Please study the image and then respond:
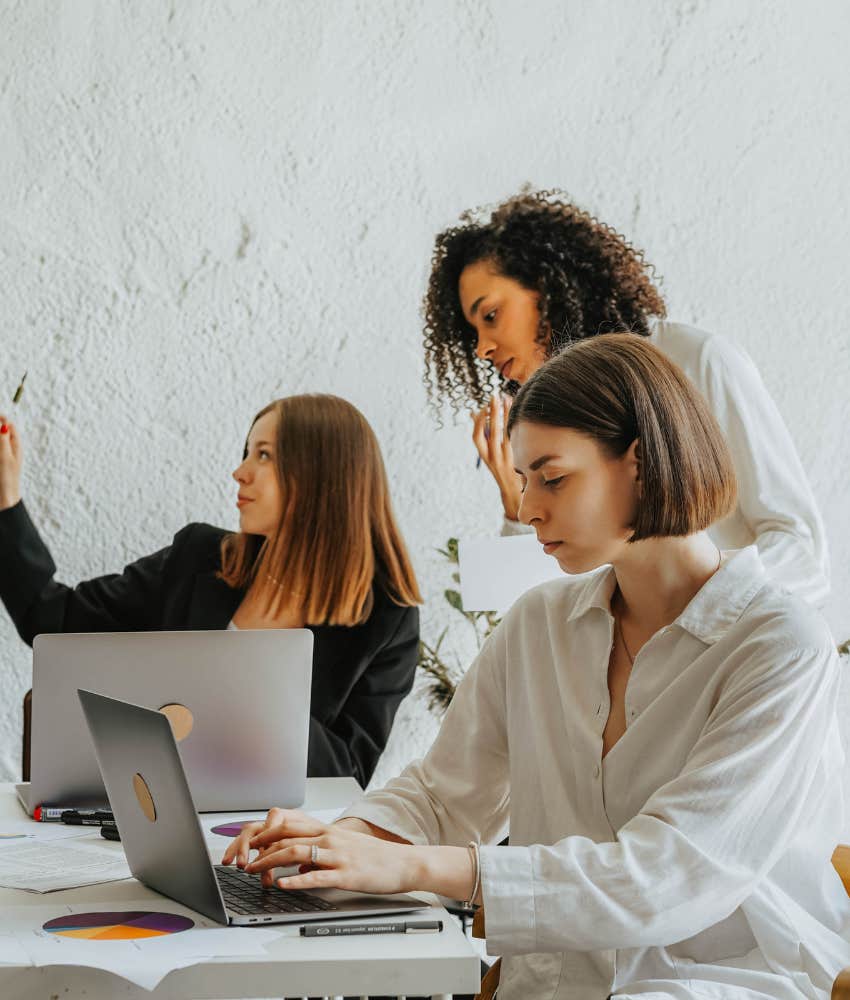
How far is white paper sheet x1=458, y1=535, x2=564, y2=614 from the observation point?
232cm

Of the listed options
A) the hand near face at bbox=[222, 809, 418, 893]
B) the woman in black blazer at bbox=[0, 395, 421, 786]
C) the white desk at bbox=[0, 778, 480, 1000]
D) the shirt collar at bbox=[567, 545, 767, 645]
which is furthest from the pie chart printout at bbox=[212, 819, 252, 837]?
the woman in black blazer at bbox=[0, 395, 421, 786]

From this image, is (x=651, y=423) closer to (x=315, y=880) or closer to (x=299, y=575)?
(x=315, y=880)

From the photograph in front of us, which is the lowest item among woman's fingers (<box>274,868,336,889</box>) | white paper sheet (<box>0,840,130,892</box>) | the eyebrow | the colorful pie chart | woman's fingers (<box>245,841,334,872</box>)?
the colorful pie chart

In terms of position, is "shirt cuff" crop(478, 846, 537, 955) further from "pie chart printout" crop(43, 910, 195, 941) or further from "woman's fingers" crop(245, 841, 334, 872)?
"pie chart printout" crop(43, 910, 195, 941)

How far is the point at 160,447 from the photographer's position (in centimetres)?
275

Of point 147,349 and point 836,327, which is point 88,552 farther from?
point 836,327

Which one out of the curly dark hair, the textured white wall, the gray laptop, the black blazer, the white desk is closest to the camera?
the white desk

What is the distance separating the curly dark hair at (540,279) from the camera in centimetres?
248

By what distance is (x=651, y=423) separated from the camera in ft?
3.77

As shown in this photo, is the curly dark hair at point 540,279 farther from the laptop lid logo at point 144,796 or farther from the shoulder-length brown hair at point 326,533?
the laptop lid logo at point 144,796

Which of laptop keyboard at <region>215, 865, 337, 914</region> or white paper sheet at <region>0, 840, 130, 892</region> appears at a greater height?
laptop keyboard at <region>215, 865, 337, 914</region>

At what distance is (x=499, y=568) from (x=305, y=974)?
1484 mm

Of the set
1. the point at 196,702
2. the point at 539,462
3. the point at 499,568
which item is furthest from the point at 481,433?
the point at 539,462

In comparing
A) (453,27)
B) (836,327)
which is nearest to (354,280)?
(453,27)
